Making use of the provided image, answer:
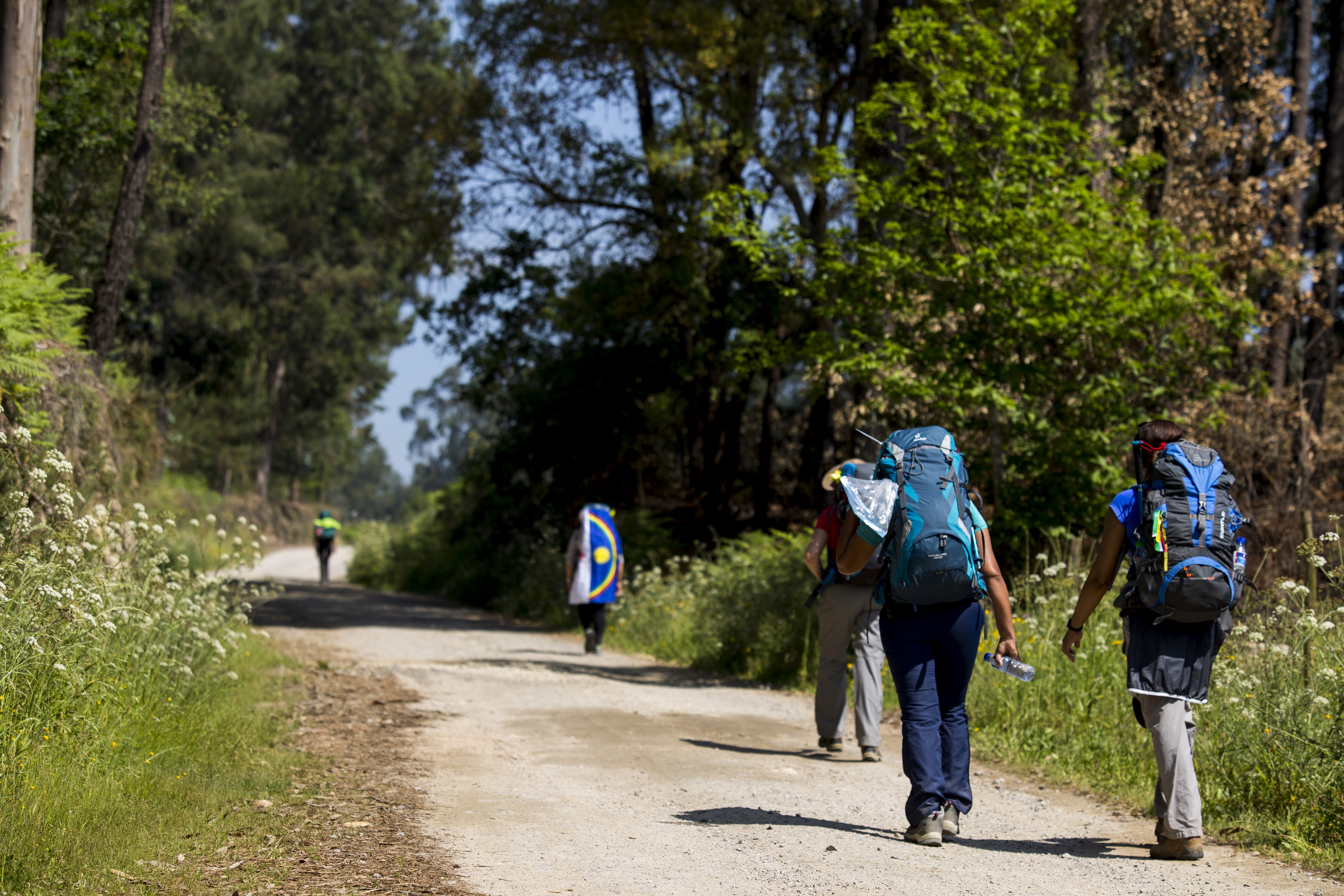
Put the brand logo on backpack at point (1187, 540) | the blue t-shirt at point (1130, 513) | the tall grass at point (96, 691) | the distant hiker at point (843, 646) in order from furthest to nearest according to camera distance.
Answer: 1. the distant hiker at point (843, 646)
2. the blue t-shirt at point (1130, 513)
3. the brand logo on backpack at point (1187, 540)
4. the tall grass at point (96, 691)

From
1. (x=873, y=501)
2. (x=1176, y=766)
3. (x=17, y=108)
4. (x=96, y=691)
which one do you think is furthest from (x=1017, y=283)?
(x=17, y=108)

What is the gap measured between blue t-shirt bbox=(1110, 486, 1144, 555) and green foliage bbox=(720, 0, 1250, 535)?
5.26m

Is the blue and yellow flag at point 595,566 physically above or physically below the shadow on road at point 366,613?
above

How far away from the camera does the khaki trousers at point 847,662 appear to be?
26.0ft

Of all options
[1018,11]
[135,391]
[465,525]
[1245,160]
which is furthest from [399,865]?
[465,525]

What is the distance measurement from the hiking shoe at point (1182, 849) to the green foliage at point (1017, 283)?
18.6ft

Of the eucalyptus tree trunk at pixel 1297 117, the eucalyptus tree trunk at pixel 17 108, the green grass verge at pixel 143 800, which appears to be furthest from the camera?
the eucalyptus tree trunk at pixel 1297 117

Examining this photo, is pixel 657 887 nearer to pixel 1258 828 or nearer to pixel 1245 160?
pixel 1258 828

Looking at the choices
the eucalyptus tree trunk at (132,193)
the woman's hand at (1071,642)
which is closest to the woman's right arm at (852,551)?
the woman's hand at (1071,642)

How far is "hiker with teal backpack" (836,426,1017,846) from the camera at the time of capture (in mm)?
5426

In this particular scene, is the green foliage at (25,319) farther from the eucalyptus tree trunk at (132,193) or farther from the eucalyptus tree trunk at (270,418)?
the eucalyptus tree trunk at (270,418)

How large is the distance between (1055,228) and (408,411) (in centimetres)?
9925

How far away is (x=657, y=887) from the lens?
4.58 metres

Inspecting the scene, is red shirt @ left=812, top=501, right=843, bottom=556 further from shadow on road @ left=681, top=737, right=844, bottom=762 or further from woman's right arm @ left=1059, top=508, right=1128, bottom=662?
woman's right arm @ left=1059, top=508, right=1128, bottom=662
